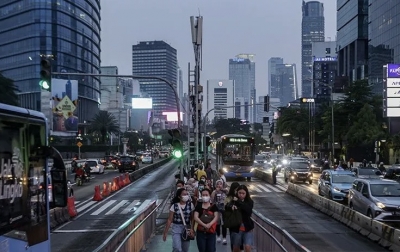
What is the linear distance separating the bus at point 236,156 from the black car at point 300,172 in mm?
3306

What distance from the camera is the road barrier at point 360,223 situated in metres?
15.4

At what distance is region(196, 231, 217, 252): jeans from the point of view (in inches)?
424

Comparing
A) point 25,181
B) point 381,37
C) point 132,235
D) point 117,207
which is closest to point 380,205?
point 132,235

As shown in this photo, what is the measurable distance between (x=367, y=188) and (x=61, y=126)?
50367 millimetres

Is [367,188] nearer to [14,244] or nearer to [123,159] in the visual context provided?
[14,244]

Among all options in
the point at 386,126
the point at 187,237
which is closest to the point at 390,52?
the point at 386,126

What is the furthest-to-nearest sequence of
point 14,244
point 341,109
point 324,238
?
point 341,109 → point 324,238 → point 14,244

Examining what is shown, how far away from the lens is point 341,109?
246 feet

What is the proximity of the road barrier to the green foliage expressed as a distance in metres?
41.7

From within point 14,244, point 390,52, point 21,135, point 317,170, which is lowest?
point 317,170

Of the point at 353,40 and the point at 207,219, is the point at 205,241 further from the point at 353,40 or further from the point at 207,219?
the point at 353,40

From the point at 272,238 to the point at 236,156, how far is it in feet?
115

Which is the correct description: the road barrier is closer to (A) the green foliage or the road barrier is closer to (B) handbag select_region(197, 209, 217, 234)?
(B) handbag select_region(197, 209, 217, 234)

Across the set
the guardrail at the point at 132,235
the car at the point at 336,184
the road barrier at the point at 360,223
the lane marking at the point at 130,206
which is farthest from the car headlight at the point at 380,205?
the lane marking at the point at 130,206
